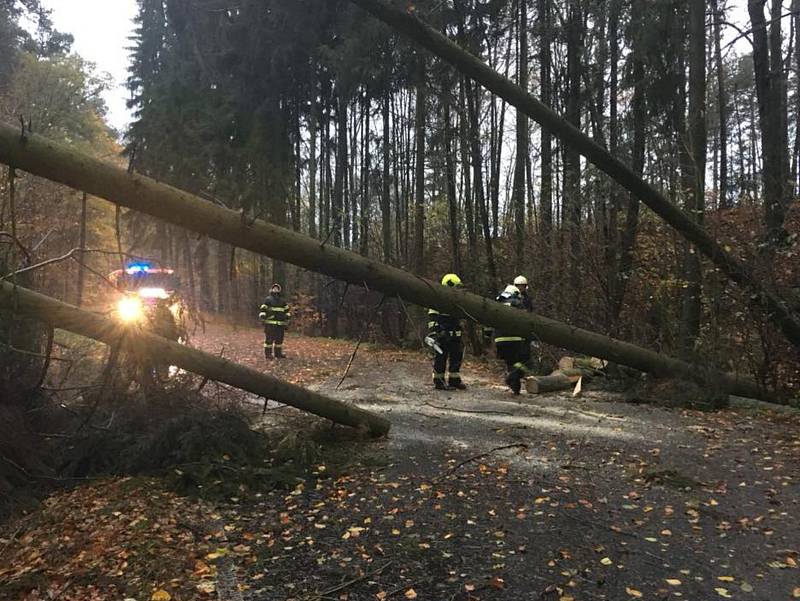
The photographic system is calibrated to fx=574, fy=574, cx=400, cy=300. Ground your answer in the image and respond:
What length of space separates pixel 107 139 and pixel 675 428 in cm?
3415

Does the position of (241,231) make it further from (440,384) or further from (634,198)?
(634,198)

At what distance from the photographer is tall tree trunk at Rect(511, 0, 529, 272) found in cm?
1516

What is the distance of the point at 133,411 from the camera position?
6.27 metres

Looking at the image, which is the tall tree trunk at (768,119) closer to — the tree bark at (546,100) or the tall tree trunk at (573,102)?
the tall tree trunk at (573,102)

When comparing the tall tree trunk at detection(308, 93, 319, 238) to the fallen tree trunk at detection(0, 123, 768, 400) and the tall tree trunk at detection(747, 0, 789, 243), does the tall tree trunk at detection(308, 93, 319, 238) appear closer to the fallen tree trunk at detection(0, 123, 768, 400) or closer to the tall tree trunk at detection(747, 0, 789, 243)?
the tall tree trunk at detection(747, 0, 789, 243)

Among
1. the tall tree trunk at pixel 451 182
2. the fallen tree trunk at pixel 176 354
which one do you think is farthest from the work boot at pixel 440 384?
the tall tree trunk at pixel 451 182

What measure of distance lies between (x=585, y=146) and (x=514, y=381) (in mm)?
4347

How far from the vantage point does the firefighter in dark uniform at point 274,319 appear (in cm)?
1402

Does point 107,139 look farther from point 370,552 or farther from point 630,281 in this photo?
point 370,552

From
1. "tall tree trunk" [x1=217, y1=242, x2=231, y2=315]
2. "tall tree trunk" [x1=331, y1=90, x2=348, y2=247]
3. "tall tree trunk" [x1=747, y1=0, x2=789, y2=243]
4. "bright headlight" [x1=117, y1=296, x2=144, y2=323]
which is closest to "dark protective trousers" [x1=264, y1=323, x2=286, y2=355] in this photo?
"bright headlight" [x1=117, y1=296, x2=144, y2=323]

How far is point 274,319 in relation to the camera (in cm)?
1402

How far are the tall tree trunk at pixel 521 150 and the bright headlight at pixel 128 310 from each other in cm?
1098

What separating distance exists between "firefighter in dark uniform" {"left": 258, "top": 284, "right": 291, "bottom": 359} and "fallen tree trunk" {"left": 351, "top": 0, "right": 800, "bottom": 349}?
897 centimetres

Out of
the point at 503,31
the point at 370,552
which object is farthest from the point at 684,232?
the point at 503,31
